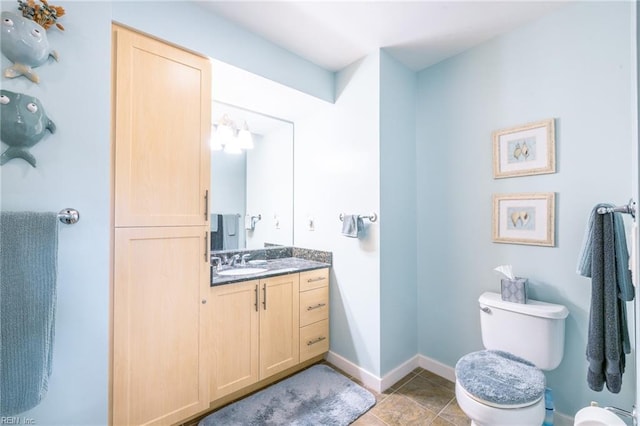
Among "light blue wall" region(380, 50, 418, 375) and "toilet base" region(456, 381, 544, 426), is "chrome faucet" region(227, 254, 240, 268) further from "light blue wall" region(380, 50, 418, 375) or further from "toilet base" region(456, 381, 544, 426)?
"toilet base" region(456, 381, 544, 426)

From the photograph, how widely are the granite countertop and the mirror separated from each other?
0.73 feet

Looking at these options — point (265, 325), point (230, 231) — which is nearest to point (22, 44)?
point (230, 231)

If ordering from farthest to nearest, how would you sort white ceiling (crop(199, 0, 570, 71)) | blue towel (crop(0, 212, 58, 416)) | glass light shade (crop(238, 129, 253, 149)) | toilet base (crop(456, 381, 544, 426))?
glass light shade (crop(238, 129, 253, 149))
white ceiling (crop(199, 0, 570, 71))
toilet base (crop(456, 381, 544, 426))
blue towel (crop(0, 212, 58, 416))

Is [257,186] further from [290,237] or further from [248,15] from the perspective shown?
[248,15]

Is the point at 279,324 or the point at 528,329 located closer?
the point at 528,329

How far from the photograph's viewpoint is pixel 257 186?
2615 mm

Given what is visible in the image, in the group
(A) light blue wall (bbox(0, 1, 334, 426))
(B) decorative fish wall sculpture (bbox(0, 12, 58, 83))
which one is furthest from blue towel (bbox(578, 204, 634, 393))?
(B) decorative fish wall sculpture (bbox(0, 12, 58, 83))

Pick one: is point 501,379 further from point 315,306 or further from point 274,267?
point 274,267

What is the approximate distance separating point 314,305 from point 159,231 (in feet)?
4.32

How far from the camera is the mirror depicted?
2.31m

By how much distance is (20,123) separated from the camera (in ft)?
3.35

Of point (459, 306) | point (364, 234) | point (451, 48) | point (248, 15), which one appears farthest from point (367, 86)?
point (459, 306)

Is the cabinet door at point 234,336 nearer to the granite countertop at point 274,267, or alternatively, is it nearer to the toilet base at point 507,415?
the granite countertop at point 274,267

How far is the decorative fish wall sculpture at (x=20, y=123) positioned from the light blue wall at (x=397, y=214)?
183 cm
